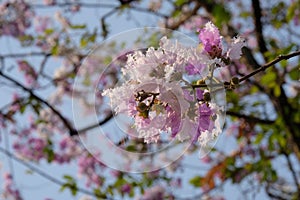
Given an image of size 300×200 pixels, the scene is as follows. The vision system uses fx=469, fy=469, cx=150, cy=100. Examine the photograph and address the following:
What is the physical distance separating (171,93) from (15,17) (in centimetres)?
504

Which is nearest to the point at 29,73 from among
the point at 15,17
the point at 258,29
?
the point at 15,17

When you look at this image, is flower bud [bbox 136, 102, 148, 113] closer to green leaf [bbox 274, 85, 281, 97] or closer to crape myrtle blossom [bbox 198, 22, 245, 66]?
crape myrtle blossom [bbox 198, 22, 245, 66]

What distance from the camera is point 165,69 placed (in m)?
1.00

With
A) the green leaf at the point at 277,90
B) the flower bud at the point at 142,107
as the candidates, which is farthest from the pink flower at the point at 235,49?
the green leaf at the point at 277,90

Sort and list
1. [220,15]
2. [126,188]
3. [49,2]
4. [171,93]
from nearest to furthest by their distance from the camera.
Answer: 1. [171,93]
2. [220,15]
3. [126,188]
4. [49,2]

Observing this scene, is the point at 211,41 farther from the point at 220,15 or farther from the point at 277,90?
the point at 277,90

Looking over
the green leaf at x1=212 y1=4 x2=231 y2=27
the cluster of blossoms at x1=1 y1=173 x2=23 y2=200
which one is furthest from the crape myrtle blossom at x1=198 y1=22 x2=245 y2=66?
the cluster of blossoms at x1=1 y1=173 x2=23 y2=200

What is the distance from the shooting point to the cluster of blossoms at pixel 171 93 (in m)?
1.02

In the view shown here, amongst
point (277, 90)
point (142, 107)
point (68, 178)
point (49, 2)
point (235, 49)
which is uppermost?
point (49, 2)

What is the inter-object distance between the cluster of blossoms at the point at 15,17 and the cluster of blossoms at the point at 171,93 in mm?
4290

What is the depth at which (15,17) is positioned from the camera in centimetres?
568

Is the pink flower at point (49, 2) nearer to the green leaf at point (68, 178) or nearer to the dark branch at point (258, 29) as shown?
the green leaf at point (68, 178)

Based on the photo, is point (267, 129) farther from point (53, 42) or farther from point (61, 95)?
point (61, 95)

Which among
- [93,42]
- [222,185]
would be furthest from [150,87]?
[222,185]
